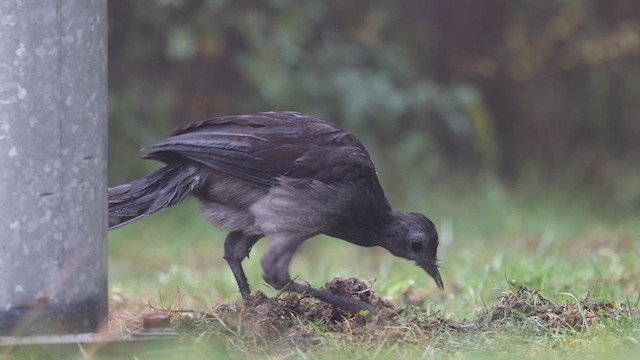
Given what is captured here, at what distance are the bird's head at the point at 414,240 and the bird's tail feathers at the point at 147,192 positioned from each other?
0.93 metres

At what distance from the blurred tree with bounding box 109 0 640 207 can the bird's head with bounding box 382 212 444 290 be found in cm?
429

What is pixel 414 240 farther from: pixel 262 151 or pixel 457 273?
pixel 457 273

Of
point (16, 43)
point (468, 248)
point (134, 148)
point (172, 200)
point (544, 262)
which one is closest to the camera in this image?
point (16, 43)

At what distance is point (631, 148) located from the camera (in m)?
10.8

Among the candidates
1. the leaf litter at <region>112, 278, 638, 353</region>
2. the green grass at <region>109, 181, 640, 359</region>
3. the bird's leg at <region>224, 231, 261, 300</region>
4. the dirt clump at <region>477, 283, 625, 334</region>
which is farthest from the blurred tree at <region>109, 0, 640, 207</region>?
the dirt clump at <region>477, 283, 625, 334</region>

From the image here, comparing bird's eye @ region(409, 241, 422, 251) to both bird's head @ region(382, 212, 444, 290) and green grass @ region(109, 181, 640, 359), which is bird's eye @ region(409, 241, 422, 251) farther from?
green grass @ region(109, 181, 640, 359)

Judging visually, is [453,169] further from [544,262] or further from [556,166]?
[544,262]

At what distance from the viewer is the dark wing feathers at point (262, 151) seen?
189 inches

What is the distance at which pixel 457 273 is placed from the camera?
663 cm

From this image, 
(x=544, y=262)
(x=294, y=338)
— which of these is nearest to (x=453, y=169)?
(x=544, y=262)

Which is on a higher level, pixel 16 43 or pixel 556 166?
pixel 16 43

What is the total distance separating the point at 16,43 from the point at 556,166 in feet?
25.6

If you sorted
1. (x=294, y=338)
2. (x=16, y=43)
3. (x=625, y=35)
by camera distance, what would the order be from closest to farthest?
(x=16, y=43) → (x=294, y=338) → (x=625, y=35)

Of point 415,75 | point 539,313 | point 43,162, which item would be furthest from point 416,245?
point 415,75
